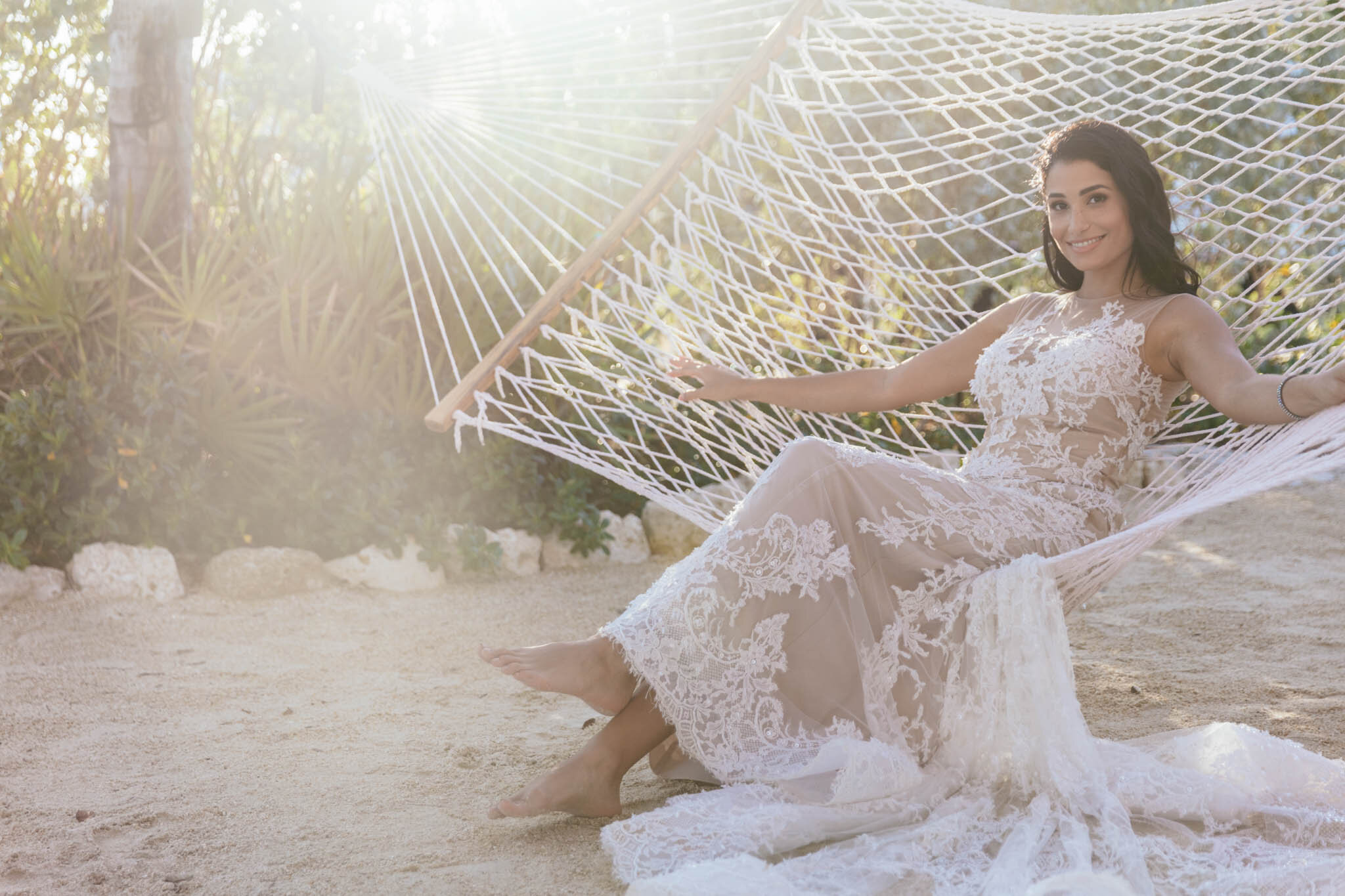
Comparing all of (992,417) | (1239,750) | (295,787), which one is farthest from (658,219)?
(1239,750)

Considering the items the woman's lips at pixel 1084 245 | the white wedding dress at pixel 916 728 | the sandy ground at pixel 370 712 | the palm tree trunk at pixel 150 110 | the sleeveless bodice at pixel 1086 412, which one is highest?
the palm tree trunk at pixel 150 110

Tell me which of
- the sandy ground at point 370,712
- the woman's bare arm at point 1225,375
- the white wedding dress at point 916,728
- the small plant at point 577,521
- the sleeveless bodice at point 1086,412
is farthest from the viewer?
the small plant at point 577,521

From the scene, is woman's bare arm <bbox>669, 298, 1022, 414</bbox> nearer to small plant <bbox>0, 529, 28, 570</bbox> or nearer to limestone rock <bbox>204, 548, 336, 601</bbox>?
limestone rock <bbox>204, 548, 336, 601</bbox>

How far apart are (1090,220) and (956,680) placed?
0.83 meters

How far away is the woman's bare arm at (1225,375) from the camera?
1.65 m

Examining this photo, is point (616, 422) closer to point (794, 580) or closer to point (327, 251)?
point (327, 251)

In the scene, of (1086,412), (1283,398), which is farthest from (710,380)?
(1283,398)

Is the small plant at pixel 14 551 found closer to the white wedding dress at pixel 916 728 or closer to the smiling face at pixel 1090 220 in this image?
the white wedding dress at pixel 916 728

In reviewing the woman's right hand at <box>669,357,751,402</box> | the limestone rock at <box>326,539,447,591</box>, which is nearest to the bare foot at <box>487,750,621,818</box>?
the woman's right hand at <box>669,357,751,402</box>

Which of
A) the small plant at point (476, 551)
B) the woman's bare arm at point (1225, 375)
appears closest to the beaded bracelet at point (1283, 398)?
the woman's bare arm at point (1225, 375)

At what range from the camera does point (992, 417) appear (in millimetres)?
2094

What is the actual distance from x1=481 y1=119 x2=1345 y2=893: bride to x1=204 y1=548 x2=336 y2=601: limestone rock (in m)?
1.64

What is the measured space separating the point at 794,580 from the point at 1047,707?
371 mm

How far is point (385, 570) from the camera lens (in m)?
3.24
